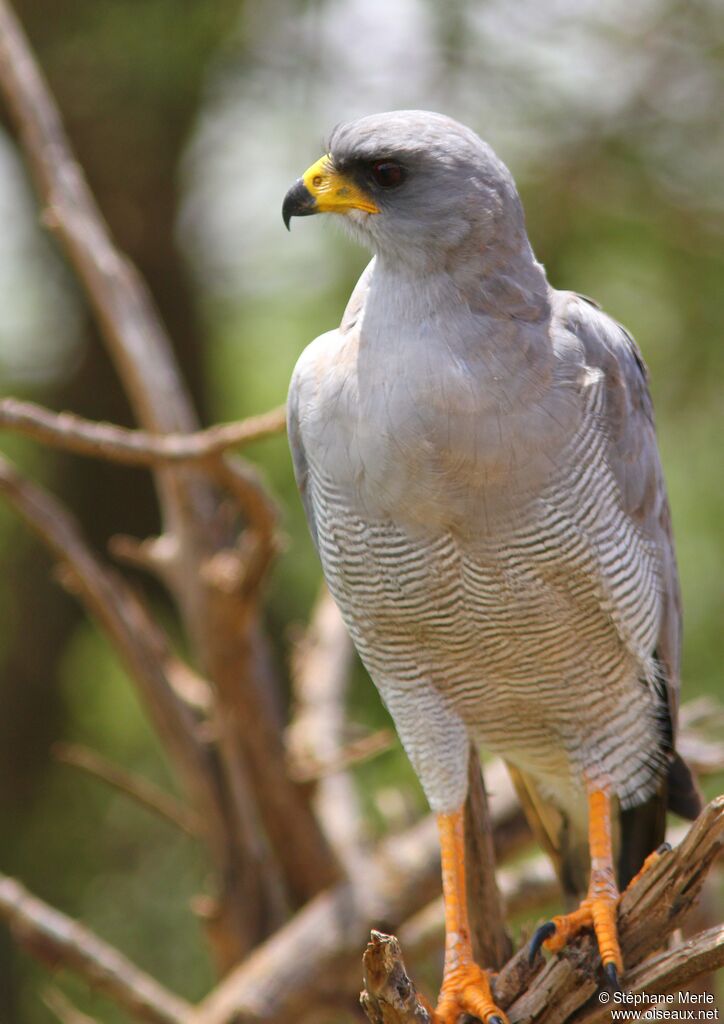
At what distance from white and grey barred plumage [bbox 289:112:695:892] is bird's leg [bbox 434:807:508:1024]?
0.32ft

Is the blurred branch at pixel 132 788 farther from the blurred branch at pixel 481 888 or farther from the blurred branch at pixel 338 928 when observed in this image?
the blurred branch at pixel 481 888

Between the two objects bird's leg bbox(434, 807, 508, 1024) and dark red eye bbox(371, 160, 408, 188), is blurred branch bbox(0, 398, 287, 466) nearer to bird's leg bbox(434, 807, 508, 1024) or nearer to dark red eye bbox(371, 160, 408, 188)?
dark red eye bbox(371, 160, 408, 188)

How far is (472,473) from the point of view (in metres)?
2.90

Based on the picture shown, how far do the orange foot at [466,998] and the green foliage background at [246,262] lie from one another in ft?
7.21

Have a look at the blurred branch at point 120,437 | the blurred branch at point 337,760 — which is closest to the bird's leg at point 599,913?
the blurred branch at point 337,760

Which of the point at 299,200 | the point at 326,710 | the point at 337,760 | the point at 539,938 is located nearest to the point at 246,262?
the point at 326,710

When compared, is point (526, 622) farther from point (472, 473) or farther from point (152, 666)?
point (152, 666)

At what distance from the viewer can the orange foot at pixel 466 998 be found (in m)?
2.99

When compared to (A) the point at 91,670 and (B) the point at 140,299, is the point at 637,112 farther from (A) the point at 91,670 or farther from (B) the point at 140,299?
(A) the point at 91,670

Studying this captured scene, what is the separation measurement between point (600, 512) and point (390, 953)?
44.5 inches

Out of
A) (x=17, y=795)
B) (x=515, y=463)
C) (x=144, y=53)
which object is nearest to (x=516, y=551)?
(x=515, y=463)

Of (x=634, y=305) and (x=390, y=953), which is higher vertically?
(x=634, y=305)

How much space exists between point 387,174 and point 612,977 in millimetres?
1898

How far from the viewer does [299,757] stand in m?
5.14
